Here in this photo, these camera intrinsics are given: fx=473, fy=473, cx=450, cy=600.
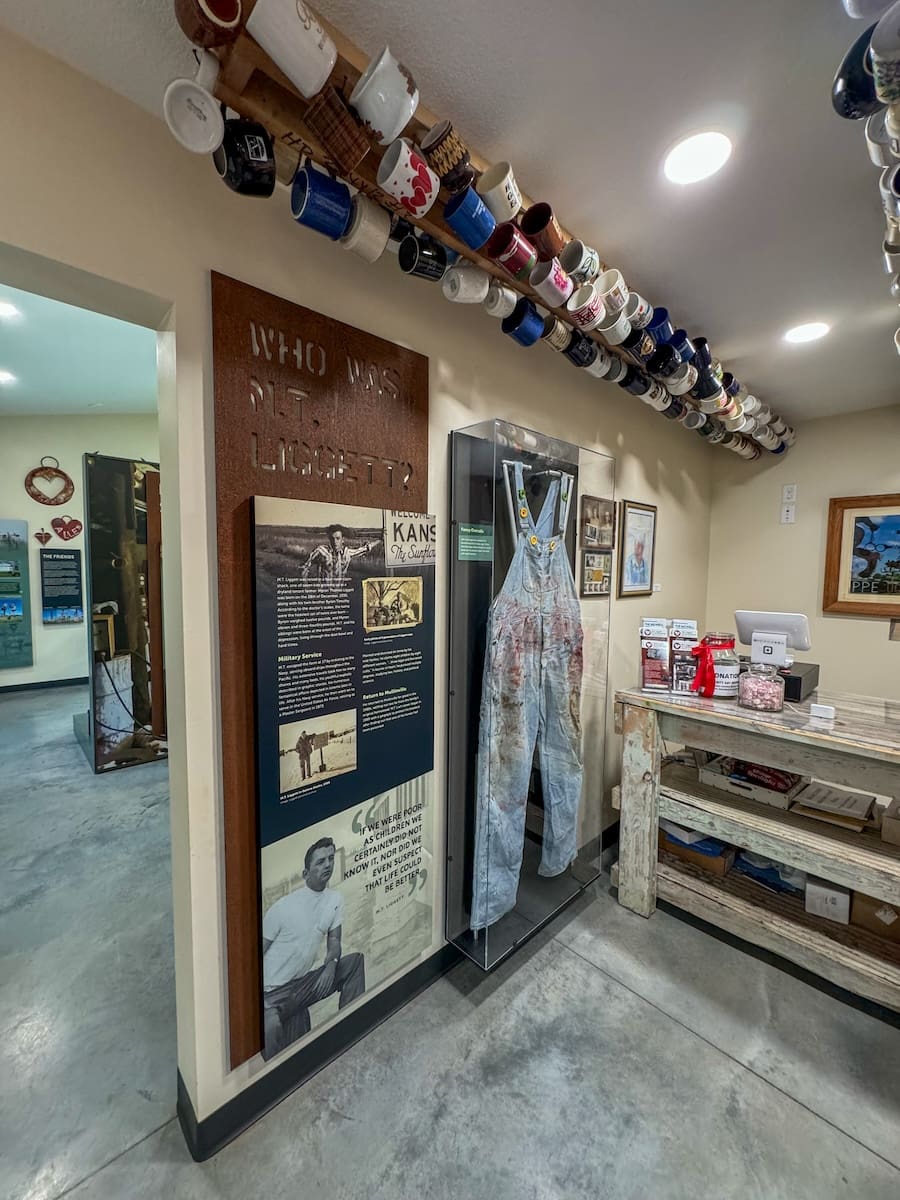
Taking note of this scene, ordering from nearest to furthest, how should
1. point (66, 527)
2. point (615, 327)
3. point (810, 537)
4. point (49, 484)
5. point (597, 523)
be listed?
1. point (615, 327)
2. point (597, 523)
3. point (810, 537)
4. point (49, 484)
5. point (66, 527)

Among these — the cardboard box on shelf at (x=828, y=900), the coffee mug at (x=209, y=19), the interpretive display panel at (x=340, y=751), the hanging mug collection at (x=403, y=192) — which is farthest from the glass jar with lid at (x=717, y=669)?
the coffee mug at (x=209, y=19)

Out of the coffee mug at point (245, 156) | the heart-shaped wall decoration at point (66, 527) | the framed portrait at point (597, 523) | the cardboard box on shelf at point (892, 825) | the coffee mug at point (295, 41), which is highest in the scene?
the coffee mug at point (295, 41)

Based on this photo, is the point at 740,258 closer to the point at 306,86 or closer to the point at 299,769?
→ the point at 306,86

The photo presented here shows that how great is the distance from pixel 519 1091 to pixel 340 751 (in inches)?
45.1

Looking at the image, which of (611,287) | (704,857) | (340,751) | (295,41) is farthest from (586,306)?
(704,857)

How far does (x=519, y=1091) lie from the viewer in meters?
1.41

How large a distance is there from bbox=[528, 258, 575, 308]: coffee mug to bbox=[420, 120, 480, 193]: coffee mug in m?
0.32

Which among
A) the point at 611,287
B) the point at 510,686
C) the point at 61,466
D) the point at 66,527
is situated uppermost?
the point at 61,466

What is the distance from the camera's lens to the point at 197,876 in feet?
3.92

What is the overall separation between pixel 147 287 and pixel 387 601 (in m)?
0.95

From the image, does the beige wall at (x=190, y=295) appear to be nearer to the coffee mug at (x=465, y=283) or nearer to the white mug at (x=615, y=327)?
the coffee mug at (x=465, y=283)

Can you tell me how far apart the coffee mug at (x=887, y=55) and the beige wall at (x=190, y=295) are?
1140 millimetres

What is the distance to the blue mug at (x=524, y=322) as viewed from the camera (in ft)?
4.96

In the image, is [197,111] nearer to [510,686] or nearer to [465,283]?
[465,283]
